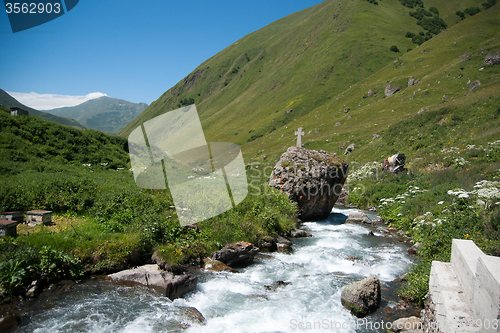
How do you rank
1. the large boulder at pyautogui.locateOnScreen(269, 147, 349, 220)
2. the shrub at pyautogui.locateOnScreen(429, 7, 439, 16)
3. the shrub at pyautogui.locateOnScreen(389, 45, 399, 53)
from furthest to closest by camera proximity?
the shrub at pyautogui.locateOnScreen(429, 7, 439, 16) < the shrub at pyautogui.locateOnScreen(389, 45, 399, 53) < the large boulder at pyautogui.locateOnScreen(269, 147, 349, 220)

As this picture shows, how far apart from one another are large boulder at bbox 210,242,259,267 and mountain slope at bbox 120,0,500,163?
33.3m

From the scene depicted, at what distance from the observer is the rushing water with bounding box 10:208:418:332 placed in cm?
579

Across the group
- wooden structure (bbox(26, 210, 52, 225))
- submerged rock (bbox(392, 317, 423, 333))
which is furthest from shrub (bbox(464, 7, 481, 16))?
wooden structure (bbox(26, 210, 52, 225))

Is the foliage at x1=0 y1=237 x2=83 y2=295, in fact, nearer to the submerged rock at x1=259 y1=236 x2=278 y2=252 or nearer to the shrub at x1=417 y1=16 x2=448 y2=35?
the submerged rock at x1=259 y1=236 x2=278 y2=252

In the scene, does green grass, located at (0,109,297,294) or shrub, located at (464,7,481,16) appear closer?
green grass, located at (0,109,297,294)

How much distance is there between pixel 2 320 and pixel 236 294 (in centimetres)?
508

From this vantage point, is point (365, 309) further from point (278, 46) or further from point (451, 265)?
point (278, 46)

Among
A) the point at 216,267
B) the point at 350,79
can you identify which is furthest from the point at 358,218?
the point at 350,79

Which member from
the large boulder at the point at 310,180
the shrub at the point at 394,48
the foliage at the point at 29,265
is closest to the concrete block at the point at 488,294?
the foliage at the point at 29,265

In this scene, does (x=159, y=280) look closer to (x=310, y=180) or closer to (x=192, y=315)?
(x=192, y=315)

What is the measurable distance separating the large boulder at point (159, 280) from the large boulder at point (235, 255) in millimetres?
2017

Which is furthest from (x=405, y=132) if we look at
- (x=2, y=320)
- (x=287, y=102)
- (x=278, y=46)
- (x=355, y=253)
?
(x=278, y=46)

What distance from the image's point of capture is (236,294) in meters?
7.54

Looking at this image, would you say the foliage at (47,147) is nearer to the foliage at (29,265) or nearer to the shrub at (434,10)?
the foliage at (29,265)
